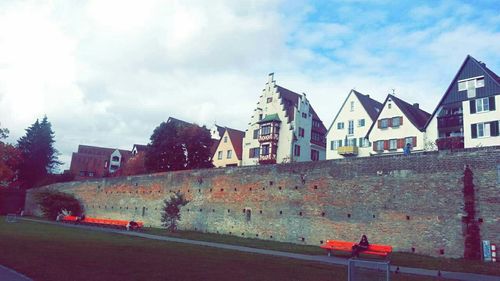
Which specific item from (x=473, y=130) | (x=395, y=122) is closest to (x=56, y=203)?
(x=395, y=122)

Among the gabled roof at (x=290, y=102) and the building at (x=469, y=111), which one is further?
the gabled roof at (x=290, y=102)

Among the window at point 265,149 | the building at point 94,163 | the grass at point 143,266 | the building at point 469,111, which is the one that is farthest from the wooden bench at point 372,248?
the building at point 94,163

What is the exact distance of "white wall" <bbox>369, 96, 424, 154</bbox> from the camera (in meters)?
37.8

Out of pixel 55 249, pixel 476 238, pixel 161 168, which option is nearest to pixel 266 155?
pixel 161 168

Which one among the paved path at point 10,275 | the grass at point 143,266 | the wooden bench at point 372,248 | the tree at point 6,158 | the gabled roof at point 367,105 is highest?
the gabled roof at point 367,105

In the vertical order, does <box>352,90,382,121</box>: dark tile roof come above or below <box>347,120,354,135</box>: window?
above

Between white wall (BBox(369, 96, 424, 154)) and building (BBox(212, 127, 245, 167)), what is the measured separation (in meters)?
17.4

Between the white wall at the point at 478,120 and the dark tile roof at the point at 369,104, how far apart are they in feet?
31.0

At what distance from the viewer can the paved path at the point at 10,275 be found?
8305mm

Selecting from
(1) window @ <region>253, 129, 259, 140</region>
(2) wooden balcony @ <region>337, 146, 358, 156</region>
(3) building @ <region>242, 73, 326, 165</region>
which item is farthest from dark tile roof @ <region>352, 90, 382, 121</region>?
(1) window @ <region>253, 129, 259, 140</region>

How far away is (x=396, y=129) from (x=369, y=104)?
7.28 meters

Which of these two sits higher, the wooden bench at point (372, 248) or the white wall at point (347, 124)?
the white wall at point (347, 124)

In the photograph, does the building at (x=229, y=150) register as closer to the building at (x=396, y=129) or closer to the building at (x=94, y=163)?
the building at (x=396, y=129)

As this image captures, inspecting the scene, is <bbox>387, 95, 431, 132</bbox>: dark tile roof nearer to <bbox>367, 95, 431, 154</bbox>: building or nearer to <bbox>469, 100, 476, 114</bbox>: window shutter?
<bbox>367, 95, 431, 154</bbox>: building
